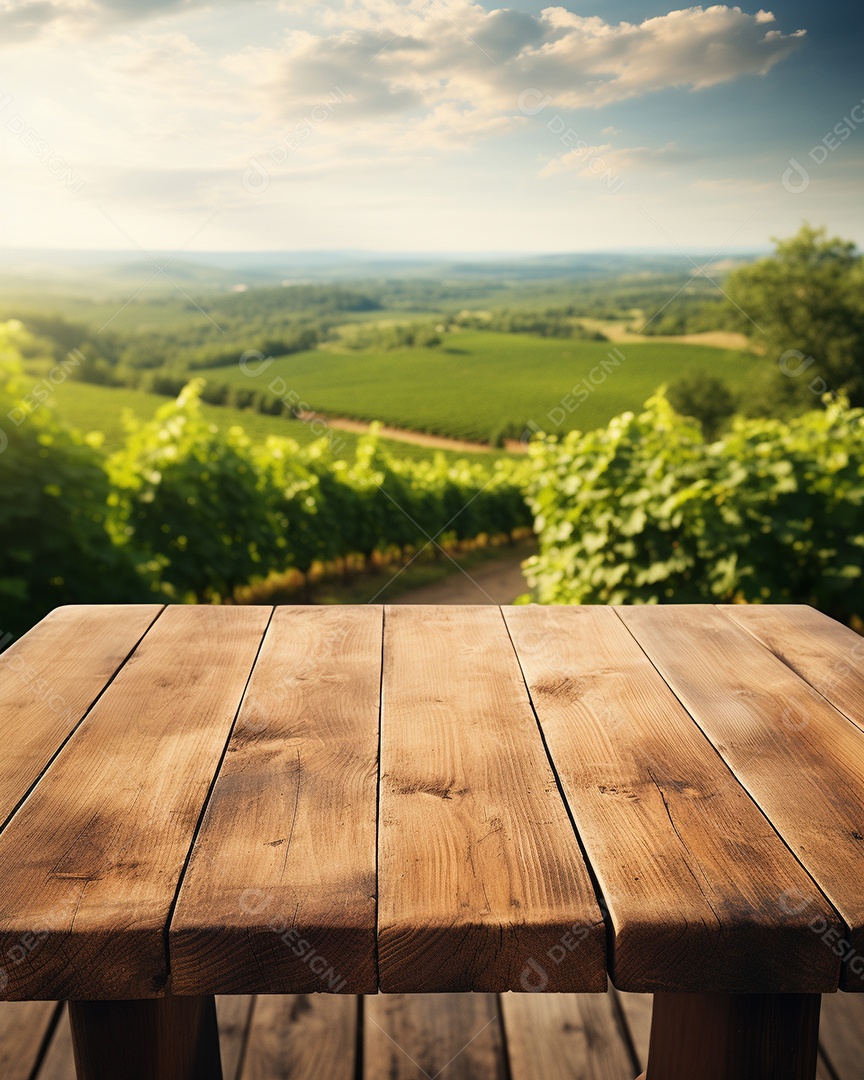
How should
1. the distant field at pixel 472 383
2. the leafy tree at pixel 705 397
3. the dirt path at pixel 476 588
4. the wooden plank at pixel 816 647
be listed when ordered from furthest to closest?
the leafy tree at pixel 705 397 → the distant field at pixel 472 383 → the dirt path at pixel 476 588 → the wooden plank at pixel 816 647

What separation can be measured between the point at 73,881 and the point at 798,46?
123 ft

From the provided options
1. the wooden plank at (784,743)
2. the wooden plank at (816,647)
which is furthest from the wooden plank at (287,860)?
the wooden plank at (816,647)

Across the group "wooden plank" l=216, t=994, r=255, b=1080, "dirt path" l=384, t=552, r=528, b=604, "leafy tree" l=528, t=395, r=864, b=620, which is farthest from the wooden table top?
"dirt path" l=384, t=552, r=528, b=604

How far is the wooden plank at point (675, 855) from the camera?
672mm

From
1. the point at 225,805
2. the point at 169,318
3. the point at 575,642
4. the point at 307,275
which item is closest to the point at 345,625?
the point at 575,642

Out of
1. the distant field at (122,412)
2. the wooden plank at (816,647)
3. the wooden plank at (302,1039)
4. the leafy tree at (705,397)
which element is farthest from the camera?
the leafy tree at (705,397)

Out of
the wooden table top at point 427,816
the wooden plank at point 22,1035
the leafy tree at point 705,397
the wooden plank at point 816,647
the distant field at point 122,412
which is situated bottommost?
the leafy tree at point 705,397

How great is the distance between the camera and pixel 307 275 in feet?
73.0

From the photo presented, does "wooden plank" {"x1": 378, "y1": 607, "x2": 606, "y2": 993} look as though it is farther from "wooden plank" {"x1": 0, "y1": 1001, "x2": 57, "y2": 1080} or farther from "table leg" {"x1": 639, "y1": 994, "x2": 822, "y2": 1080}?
"wooden plank" {"x1": 0, "y1": 1001, "x2": 57, "y2": 1080}

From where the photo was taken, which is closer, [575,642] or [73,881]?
[73,881]

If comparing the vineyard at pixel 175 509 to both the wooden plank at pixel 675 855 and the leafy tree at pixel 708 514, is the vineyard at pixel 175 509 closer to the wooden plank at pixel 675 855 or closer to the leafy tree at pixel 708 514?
the leafy tree at pixel 708 514

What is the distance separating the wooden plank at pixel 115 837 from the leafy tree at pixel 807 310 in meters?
33.2

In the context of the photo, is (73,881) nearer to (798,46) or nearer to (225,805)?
(225,805)

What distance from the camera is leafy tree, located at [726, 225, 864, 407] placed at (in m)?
31.1
